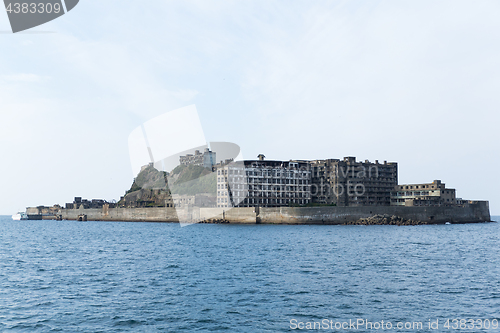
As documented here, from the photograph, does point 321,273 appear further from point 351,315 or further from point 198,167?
point 198,167

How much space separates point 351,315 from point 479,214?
138 metres

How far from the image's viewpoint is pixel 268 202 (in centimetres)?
14512

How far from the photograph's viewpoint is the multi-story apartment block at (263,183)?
13675 cm

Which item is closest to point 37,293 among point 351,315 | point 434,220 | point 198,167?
point 351,315

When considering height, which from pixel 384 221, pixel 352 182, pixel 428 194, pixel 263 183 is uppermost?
pixel 352 182

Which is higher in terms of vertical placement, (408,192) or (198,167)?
(198,167)

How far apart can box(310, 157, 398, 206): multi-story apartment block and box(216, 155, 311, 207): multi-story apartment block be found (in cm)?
575

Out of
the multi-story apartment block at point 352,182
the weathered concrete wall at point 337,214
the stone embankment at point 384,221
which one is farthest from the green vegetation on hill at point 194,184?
the stone embankment at point 384,221

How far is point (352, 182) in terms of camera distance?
511 ft

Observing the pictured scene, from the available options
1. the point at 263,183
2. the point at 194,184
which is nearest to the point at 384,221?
the point at 263,183

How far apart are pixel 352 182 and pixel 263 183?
3586cm

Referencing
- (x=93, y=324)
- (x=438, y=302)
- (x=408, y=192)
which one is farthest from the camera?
(x=408, y=192)

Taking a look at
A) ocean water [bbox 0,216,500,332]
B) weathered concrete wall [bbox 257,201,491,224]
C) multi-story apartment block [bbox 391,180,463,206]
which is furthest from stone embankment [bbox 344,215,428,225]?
ocean water [bbox 0,216,500,332]

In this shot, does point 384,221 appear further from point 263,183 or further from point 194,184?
point 194,184
